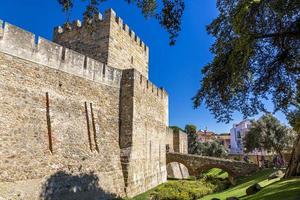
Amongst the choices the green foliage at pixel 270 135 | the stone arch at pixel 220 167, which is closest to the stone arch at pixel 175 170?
the stone arch at pixel 220 167

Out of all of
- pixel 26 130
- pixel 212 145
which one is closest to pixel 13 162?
pixel 26 130

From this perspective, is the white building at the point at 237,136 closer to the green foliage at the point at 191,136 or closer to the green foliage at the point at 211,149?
the green foliage at the point at 191,136

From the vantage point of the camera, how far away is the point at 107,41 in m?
16.8

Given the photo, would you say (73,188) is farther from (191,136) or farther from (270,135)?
(191,136)

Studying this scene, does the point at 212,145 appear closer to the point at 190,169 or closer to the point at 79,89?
the point at 190,169

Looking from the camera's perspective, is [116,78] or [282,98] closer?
[282,98]

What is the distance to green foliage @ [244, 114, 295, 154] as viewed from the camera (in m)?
28.5

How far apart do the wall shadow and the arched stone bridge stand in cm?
1194

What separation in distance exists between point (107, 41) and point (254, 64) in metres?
10.2

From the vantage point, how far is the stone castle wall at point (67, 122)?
894 centimetres

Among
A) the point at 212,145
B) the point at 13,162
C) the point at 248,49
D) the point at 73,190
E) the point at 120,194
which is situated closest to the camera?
the point at 248,49

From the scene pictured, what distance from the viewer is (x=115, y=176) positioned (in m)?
12.9

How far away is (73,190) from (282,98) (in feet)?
29.3

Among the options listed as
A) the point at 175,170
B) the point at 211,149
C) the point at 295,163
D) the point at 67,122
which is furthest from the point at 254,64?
the point at 211,149
